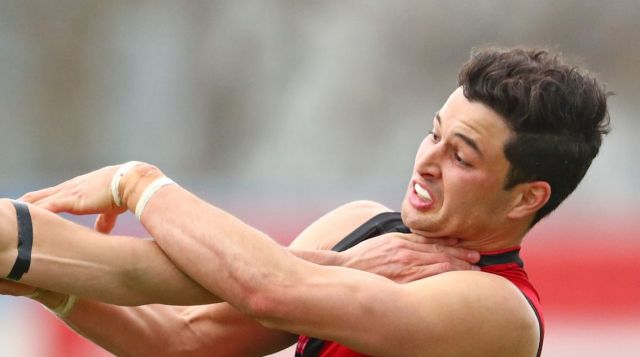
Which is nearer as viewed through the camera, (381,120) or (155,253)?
(155,253)

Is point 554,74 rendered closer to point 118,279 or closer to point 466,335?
point 466,335

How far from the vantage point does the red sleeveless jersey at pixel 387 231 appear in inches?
161

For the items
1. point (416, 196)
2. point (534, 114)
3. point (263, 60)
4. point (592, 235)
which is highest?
point (534, 114)

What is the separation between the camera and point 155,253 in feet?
12.3

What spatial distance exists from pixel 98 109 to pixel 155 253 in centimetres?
771

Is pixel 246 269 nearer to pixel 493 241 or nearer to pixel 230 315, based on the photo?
pixel 230 315

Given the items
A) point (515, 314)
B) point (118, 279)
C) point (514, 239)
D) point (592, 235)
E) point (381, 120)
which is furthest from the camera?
point (381, 120)

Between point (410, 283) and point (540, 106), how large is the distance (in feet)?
2.25

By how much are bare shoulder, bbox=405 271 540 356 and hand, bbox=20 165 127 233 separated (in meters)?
0.97

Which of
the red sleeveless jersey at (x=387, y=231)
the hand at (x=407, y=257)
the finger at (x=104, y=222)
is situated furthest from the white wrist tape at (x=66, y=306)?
the hand at (x=407, y=257)

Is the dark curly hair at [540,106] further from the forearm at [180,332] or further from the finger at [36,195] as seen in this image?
the finger at [36,195]

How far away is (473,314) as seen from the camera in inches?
151

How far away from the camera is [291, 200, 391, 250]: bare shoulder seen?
4.34 m

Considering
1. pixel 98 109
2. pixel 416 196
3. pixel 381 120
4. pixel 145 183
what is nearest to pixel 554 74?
pixel 416 196
